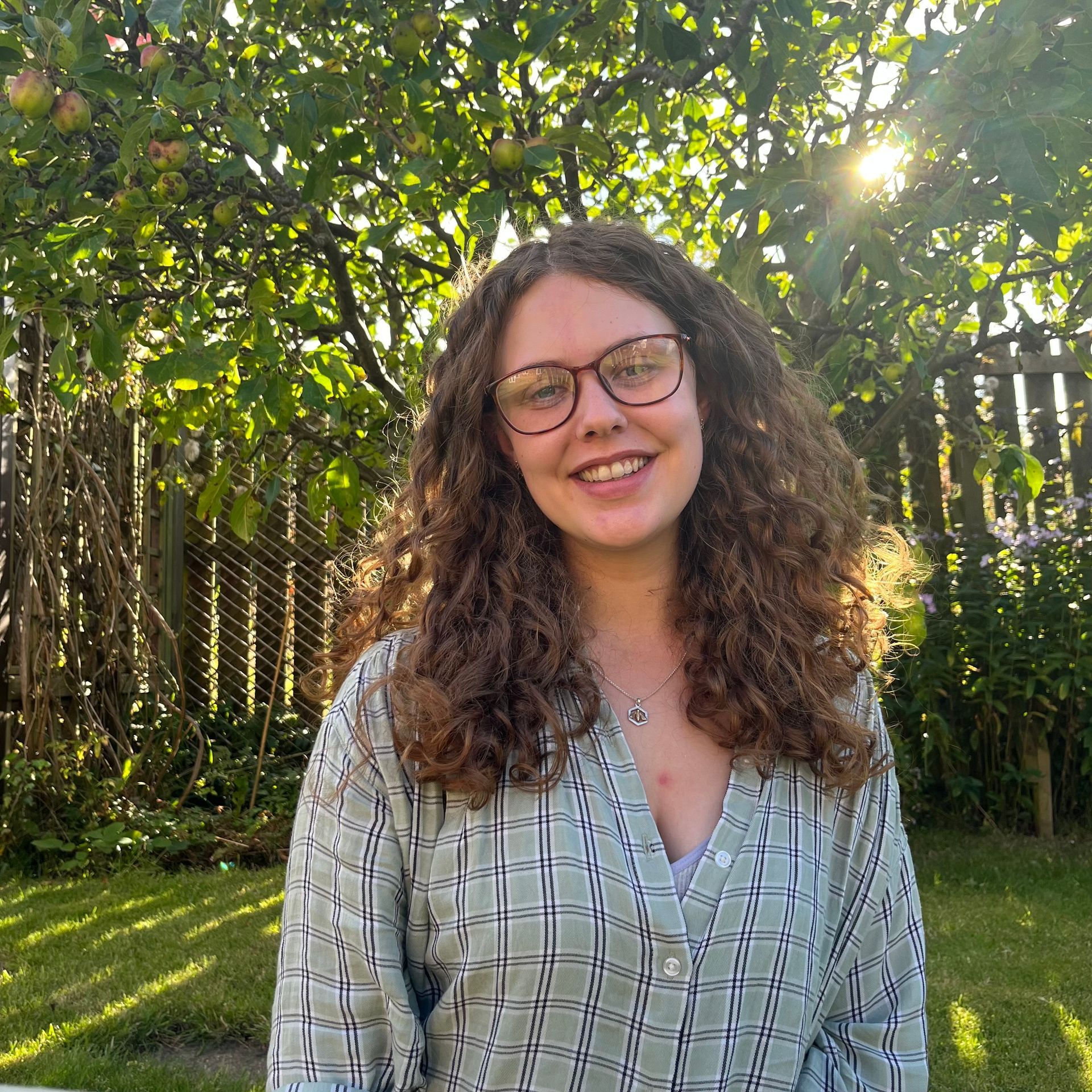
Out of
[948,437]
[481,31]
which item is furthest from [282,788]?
[481,31]

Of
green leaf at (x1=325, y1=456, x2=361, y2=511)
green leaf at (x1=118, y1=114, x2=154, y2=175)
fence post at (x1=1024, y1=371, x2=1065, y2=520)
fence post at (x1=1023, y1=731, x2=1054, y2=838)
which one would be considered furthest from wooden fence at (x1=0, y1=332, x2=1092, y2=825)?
green leaf at (x1=118, y1=114, x2=154, y2=175)

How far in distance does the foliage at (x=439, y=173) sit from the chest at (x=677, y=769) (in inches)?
25.9

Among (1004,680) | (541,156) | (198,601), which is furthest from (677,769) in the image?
(198,601)

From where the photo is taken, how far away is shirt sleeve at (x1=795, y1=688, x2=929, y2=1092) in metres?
1.37

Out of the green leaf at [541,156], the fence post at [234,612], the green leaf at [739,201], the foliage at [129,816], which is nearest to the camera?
the green leaf at [739,201]

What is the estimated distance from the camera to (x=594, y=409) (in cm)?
138

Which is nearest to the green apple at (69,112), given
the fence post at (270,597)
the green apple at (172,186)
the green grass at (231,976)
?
the green apple at (172,186)

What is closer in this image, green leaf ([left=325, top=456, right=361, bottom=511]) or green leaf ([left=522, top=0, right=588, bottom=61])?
green leaf ([left=522, top=0, right=588, bottom=61])

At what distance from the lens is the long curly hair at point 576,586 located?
134 cm

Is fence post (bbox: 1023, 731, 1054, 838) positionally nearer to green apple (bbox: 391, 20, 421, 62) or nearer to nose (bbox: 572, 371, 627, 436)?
green apple (bbox: 391, 20, 421, 62)

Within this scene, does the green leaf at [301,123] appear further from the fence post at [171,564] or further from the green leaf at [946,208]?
the fence post at [171,564]

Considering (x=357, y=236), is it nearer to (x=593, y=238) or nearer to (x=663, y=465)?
(x=593, y=238)

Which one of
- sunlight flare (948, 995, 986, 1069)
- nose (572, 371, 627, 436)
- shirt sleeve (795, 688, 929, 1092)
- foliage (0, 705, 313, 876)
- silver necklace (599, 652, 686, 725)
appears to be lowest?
sunlight flare (948, 995, 986, 1069)

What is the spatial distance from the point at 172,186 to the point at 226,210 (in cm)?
28
